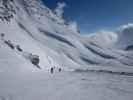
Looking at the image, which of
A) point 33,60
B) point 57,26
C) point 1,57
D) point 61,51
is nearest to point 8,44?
point 33,60

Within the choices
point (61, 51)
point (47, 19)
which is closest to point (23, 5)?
point (47, 19)

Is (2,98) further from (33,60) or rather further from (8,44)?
(8,44)

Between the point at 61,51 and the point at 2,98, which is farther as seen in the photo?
the point at 61,51

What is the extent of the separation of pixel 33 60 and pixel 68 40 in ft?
332

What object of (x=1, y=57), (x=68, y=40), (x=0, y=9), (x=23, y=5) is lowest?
(x=1, y=57)

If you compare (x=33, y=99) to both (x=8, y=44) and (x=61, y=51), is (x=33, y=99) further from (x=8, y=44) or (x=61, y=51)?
(x=61, y=51)

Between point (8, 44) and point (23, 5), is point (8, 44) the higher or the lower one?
the lower one

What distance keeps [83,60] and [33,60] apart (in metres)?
81.2

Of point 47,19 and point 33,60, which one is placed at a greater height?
point 47,19

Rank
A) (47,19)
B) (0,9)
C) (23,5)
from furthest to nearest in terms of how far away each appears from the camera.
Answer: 1. (47,19)
2. (23,5)
3. (0,9)

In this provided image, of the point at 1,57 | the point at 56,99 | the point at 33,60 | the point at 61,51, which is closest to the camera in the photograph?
the point at 56,99

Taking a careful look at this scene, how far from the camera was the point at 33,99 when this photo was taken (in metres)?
17.2

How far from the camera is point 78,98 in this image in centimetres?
1833

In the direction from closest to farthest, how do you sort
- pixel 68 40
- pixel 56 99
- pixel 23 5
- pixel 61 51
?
1. pixel 56 99
2. pixel 61 51
3. pixel 68 40
4. pixel 23 5
